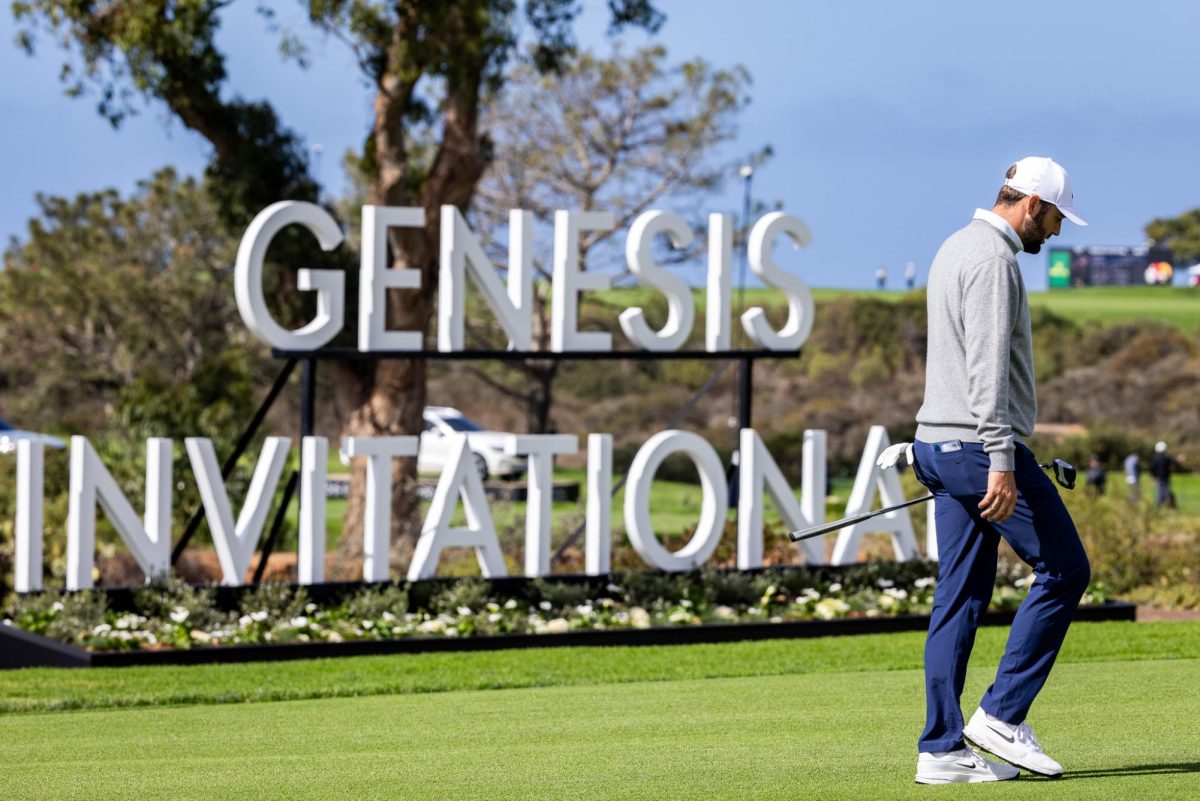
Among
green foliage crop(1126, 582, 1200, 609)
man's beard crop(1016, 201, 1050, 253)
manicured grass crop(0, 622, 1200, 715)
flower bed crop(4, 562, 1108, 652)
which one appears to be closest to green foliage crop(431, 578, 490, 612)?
flower bed crop(4, 562, 1108, 652)

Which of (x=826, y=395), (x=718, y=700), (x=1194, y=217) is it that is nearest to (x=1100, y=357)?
(x=826, y=395)

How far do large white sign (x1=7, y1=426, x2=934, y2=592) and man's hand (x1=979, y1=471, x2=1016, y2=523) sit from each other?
8.31 metres

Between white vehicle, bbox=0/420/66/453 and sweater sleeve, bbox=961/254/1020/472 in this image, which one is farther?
white vehicle, bbox=0/420/66/453

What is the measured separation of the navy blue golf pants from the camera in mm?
5398

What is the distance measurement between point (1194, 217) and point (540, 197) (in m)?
68.4

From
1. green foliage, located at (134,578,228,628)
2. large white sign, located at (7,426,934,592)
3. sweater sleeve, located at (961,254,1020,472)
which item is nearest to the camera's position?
sweater sleeve, located at (961,254,1020,472)

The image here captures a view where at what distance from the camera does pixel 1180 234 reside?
10556 cm

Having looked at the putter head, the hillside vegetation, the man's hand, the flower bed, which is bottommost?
the flower bed

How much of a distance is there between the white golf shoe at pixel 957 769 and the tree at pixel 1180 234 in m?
102

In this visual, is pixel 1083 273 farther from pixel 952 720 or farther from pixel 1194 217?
pixel 952 720

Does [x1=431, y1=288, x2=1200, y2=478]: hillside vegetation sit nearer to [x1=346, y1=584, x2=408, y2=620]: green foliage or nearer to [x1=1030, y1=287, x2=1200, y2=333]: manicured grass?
[x1=1030, y1=287, x2=1200, y2=333]: manicured grass

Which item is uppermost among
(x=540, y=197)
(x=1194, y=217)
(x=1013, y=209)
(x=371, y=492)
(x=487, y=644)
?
(x=1194, y=217)

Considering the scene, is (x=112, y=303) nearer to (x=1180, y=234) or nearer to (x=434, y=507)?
(x=434, y=507)

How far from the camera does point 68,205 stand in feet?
183
